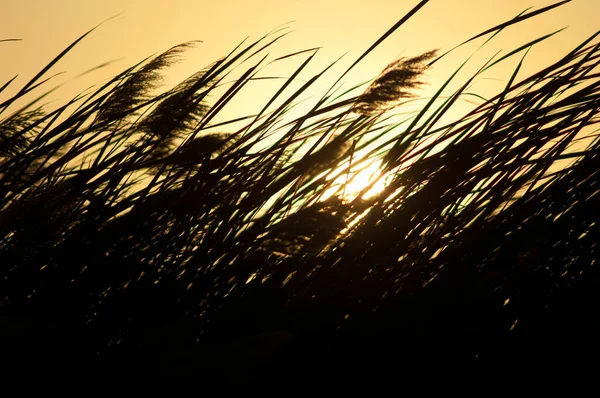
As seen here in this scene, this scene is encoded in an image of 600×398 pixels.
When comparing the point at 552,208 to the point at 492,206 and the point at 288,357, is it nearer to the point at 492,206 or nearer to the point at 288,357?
the point at 492,206

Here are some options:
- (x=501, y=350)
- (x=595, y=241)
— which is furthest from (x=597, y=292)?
(x=501, y=350)

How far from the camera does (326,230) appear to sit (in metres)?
0.95

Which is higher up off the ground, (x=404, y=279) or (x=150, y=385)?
(x=150, y=385)

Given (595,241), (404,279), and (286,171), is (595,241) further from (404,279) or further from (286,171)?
(286,171)

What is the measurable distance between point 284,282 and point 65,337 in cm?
54

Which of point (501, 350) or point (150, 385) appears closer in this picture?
point (150, 385)

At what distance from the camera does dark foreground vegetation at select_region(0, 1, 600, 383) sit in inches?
48.2

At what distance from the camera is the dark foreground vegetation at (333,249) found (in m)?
1.22

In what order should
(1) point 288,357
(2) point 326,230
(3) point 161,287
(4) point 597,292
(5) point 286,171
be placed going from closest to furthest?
(2) point 326,230 → (1) point 288,357 → (4) point 597,292 → (3) point 161,287 → (5) point 286,171

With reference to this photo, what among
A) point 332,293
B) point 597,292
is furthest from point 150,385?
point 597,292

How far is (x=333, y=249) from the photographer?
1.34 m

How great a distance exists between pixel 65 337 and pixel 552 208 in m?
1.16

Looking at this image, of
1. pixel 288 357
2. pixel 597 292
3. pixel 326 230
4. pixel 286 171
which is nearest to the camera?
pixel 326 230

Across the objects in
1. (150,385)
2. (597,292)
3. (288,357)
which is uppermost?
(150,385)
